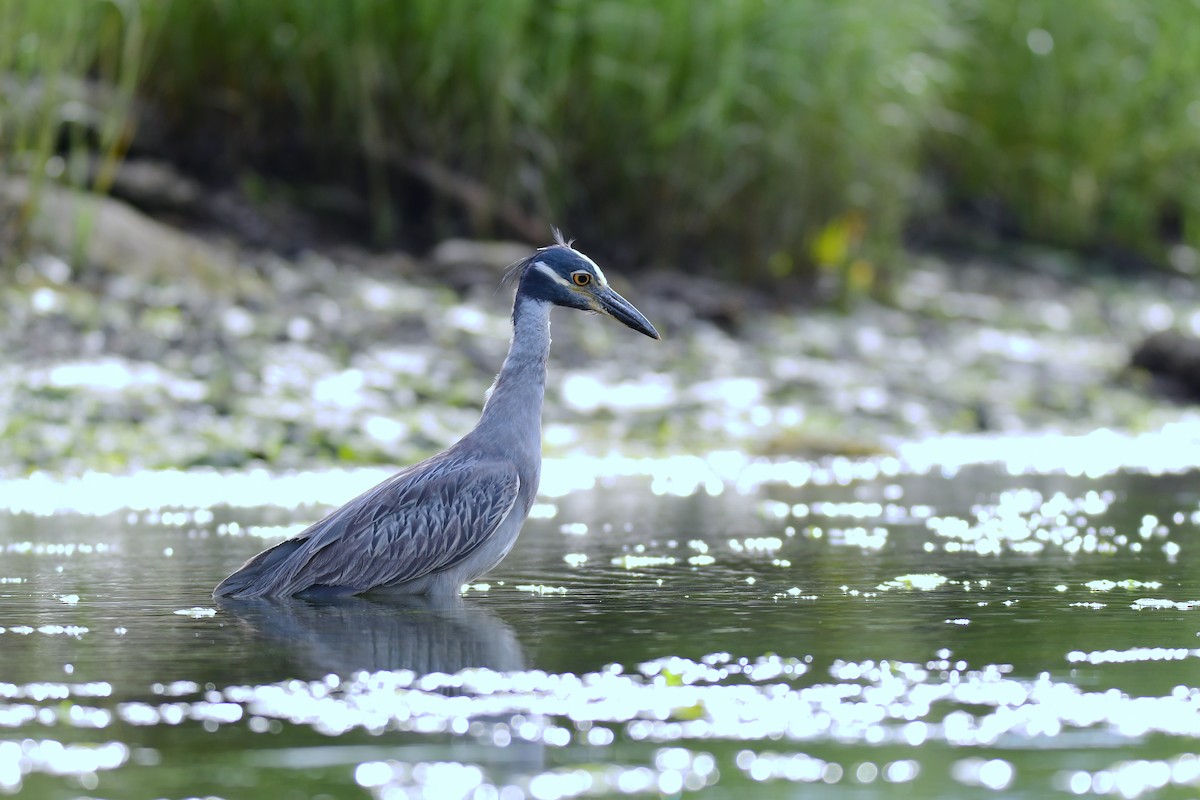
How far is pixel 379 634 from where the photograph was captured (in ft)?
17.6

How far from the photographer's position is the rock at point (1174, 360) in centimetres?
1305

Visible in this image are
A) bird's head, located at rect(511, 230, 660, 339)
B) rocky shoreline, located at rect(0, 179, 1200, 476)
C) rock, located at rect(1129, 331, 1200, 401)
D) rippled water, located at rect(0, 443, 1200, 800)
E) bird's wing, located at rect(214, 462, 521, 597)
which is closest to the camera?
rippled water, located at rect(0, 443, 1200, 800)

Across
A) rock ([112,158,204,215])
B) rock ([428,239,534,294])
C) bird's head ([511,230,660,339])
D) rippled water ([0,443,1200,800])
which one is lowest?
rippled water ([0,443,1200,800])

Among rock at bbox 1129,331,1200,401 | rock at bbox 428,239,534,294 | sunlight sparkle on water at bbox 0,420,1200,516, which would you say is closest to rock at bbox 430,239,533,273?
rock at bbox 428,239,534,294

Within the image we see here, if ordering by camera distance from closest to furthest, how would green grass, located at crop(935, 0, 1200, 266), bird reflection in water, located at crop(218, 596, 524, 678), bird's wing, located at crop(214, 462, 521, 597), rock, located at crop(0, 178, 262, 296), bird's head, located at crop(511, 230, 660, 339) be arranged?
bird reflection in water, located at crop(218, 596, 524, 678), bird's wing, located at crop(214, 462, 521, 597), bird's head, located at crop(511, 230, 660, 339), rock, located at crop(0, 178, 262, 296), green grass, located at crop(935, 0, 1200, 266)

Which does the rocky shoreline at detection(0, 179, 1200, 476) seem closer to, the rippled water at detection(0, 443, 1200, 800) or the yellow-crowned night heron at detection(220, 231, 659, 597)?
the rippled water at detection(0, 443, 1200, 800)

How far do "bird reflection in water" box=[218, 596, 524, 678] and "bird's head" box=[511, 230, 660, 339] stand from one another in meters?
1.21

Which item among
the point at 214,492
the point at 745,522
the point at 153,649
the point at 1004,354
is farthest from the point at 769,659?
the point at 1004,354

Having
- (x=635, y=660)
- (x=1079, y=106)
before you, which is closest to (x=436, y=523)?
(x=635, y=660)

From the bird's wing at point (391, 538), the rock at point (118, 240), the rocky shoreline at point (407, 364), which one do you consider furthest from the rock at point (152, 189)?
the bird's wing at point (391, 538)

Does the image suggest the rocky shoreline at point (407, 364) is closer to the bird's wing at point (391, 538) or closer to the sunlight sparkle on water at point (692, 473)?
the sunlight sparkle on water at point (692, 473)

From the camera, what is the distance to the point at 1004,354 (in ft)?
45.5

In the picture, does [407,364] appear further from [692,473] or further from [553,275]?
[553,275]

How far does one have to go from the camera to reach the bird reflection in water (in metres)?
4.79
